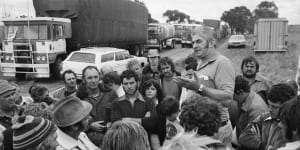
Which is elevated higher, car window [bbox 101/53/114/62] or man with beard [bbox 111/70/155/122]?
car window [bbox 101/53/114/62]

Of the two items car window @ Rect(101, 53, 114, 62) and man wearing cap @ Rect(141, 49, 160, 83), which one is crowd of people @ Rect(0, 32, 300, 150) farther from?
car window @ Rect(101, 53, 114, 62)

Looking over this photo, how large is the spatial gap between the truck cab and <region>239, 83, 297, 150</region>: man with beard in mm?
11328

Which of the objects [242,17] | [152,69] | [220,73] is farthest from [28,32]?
[242,17]

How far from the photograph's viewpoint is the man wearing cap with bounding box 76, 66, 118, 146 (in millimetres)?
3766

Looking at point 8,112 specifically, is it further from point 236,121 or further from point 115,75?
point 236,121

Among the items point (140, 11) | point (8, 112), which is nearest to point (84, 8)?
point (140, 11)

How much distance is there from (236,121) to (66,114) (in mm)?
2146

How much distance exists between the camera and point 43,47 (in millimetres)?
13078

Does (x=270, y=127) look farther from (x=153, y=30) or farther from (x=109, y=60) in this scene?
(x=153, y=30)

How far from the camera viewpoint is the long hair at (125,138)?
200cm

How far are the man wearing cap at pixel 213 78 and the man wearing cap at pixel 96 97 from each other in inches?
53.8

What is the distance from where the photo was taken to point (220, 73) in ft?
9.73

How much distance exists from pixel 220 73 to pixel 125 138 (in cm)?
134

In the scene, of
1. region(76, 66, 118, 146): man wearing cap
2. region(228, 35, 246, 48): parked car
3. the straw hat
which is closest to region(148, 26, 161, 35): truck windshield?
region(228, 35, 246, 48): parked car
